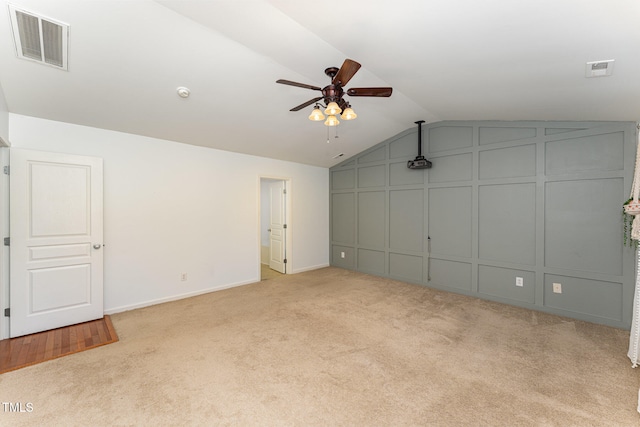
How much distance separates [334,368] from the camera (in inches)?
94.7

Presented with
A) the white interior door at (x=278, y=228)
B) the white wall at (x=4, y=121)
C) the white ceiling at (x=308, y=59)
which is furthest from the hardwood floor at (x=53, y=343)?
the white interior door at (x=278, y=228)

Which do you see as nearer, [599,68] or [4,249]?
[599,68]

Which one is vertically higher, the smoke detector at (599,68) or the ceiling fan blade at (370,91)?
the smoke detector at (599,68)

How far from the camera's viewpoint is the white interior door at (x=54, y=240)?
9.67 ft

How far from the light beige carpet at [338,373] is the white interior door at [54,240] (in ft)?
1.89

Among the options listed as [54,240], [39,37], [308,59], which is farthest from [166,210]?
[308,59]

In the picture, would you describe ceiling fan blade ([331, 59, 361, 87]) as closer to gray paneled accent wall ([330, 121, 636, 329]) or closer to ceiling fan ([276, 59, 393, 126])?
ceiling fan ([276, 59, 393, 126])

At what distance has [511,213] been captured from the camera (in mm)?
3945

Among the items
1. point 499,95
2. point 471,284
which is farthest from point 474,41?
point 471,284

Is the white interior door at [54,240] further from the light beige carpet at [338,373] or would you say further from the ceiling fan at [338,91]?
the ceiling fan at [338,91]

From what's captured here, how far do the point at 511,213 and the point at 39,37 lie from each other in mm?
5509

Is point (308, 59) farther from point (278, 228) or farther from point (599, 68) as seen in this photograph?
point (278, 228)

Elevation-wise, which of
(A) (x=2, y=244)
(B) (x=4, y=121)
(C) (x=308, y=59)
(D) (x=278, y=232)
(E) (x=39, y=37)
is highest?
(C) (x=308, y=59)

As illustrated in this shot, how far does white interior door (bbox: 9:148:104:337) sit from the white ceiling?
659 millimetres
